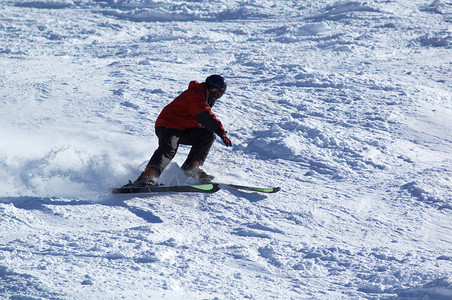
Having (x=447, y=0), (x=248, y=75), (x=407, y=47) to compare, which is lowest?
(x=248, y=75)

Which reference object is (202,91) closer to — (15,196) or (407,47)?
(15,196)

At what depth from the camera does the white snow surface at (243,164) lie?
11.0ft

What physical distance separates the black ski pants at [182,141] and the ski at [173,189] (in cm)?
25

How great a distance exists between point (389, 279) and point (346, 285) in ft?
1.08

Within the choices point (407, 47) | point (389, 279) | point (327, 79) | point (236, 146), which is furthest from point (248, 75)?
point (389, 279)

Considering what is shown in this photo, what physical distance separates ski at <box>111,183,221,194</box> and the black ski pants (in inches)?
9.9

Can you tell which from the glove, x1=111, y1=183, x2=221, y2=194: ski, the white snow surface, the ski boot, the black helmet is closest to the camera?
the white snow surface

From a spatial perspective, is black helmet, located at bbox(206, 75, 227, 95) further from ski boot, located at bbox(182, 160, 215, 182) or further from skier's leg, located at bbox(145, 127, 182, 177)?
ski boot, located at bbox(182, 160, 215, 182)

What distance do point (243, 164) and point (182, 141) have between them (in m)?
0.95

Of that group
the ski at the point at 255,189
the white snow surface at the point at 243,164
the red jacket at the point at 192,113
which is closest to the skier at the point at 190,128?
the red jacket at the point at 192,113

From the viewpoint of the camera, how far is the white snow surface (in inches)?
132

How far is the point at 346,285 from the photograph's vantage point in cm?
336

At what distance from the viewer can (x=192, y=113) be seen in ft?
15.8

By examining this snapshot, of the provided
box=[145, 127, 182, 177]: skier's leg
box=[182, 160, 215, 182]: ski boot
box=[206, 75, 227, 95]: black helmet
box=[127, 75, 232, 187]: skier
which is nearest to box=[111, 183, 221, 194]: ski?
box=[127, 75, 232, 187]: skier
